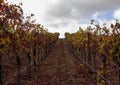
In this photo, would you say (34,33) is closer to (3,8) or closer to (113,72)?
(113,72)

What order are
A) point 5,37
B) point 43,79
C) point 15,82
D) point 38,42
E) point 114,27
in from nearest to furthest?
point 5,37
point 114,27
point 15,82
point 43,79
point 38,42

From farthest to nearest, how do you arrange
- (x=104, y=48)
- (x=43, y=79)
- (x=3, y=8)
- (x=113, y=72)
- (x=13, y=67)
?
(x=13, y=67) < (x=113, y=72) < (x=43, y=79) < (x=104, y=48) < (x=3, y=8)

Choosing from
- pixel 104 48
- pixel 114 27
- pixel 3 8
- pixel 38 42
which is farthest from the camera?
pixel 38 42

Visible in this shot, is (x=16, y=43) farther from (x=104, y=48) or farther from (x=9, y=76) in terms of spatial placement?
(x=9, y=76)

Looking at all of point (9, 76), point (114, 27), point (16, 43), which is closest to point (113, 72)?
point (9, 76)

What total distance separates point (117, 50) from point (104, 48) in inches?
93.6

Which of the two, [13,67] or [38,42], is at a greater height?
[38,42]

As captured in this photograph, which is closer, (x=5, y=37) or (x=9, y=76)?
(x=5, y=37)

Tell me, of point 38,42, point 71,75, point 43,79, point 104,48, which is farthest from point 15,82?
point 38,42

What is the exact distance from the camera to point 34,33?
3481cm

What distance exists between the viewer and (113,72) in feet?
97.2

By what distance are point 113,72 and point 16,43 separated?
13.8 meters

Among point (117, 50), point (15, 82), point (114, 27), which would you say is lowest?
point (15, 82)

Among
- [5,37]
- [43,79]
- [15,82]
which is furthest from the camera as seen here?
[43,79]
